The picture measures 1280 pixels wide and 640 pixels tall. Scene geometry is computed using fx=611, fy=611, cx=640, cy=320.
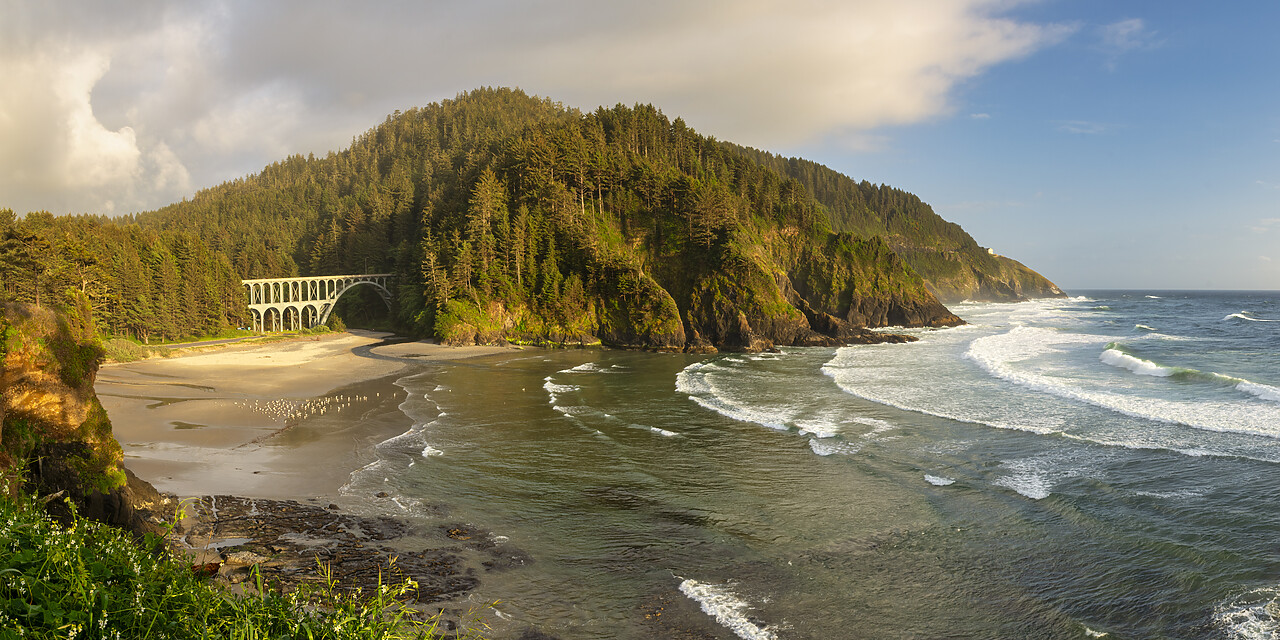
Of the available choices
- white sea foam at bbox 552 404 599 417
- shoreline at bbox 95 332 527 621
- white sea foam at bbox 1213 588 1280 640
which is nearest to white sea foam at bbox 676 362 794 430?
white sea foam at bbox 552 404 599 417

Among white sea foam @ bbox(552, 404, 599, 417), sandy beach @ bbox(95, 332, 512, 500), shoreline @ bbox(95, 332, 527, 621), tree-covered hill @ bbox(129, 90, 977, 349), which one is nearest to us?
shoreline @ bbox(95, 332, 527, 621)

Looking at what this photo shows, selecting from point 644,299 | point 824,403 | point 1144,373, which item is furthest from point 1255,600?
point 644,299

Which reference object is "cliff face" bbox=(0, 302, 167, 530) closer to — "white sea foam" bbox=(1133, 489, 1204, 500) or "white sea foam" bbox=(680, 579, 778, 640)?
"white sea foam" bbox=(680, 579, 778, 640)

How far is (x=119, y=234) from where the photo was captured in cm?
7362

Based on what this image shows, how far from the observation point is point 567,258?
272 ft

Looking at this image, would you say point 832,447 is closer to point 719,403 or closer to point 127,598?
point 719,403

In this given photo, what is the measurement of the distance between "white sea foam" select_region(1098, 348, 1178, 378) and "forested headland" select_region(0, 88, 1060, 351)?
29108 mm

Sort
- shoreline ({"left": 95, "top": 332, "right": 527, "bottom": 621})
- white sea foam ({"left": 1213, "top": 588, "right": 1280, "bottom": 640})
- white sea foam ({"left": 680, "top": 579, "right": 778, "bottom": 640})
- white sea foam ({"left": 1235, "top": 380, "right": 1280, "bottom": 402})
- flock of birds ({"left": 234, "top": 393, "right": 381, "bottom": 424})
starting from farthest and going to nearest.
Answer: white sea foam ({"left": 1235, "top": 380, "right": 1280, "bottom": 402}) → flock of birds ({"left": 234, "top": 393, "right": 381, "bottom": 424}) → shoreline ({"left": 95, "top": 332, "right": 527, "bottom": 621}) → white sea foam ({"left": 680, "top": 579, "right": 778, "bottom": 640}) → white sea foam ({"left": 1213, "top": 588, "right": 1280, "bottom": 640})

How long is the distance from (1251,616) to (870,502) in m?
9.22

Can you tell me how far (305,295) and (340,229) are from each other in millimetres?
15432

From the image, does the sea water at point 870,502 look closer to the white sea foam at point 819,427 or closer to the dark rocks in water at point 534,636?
the dark rocks in water at point 534,636

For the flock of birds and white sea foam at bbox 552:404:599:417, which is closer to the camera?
the flock of birds

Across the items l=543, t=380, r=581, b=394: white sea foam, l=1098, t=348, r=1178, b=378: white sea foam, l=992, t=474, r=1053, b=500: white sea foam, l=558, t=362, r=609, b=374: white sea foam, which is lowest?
l=992, t=474, r=1053, b=500: white sea foam

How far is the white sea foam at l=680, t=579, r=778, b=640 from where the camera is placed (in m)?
12.8
